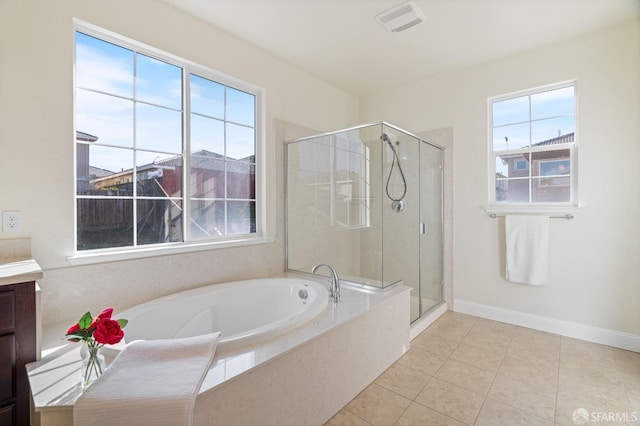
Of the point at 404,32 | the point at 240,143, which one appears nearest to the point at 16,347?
the point at 240,143

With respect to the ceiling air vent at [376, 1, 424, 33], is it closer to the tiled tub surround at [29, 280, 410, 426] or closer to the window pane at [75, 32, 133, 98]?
the window pane at [75, 32, 133, 98]

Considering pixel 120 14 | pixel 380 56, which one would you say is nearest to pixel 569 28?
pixel 380 56

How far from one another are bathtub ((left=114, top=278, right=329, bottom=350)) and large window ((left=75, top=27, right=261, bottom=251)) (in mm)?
479

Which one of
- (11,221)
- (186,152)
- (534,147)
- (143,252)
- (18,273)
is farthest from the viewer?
(534,147)

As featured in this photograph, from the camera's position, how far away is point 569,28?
7.77ft

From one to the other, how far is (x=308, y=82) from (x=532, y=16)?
1956mm

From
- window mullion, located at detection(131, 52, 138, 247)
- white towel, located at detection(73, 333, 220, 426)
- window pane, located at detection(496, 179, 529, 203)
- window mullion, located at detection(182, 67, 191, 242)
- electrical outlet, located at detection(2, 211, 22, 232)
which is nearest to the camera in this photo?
white towel, located at detection(73, 333, 220, 426)

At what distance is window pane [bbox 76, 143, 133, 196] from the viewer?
1.82 meters

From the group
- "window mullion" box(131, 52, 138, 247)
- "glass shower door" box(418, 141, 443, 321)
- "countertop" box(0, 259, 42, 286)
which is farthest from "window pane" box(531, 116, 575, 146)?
"countertop" box(0, 259, 42, 286)

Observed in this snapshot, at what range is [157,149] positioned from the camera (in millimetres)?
2135

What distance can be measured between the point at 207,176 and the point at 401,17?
1924 millimetres

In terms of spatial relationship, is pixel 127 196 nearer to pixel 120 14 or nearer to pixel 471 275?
pixel 120 14

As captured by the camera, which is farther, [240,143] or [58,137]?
[240,143]

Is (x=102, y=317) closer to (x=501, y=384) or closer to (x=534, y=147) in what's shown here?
(x=501, y=384)
